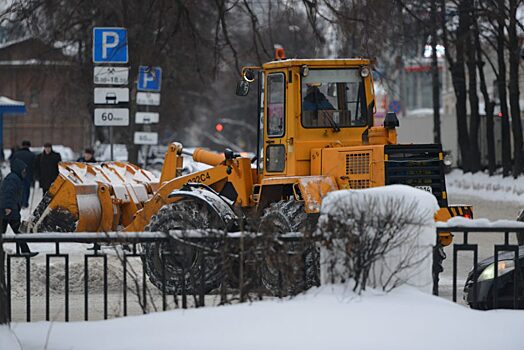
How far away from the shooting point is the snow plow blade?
712 inches

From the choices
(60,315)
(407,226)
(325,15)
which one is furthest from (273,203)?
(407,226)

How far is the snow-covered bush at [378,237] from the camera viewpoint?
922 cm

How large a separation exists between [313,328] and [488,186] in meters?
33.7

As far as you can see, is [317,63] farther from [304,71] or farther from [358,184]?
[358,184]

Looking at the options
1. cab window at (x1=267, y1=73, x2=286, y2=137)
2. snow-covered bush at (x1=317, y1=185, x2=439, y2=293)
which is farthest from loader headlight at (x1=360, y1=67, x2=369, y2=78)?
snow-covered bush at (x1=317, y1=185, x2=439, y2=293)

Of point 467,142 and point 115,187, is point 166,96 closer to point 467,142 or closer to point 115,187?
point 467,142

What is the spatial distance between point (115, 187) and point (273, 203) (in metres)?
4.18

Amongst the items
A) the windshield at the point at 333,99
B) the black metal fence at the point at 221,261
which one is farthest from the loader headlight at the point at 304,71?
the black metal fence at the point at 221,261

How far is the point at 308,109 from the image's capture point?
15688 mm

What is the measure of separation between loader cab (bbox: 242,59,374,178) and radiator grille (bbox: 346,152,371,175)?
58 cm

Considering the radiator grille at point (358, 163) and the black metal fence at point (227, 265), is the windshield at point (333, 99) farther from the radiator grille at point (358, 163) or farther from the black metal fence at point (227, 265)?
the black metal fence at point (227, 265)

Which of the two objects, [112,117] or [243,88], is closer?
[243,88]

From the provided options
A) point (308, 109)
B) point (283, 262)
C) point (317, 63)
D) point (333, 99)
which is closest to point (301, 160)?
point (308, 109)

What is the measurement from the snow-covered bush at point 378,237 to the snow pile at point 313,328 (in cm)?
13
